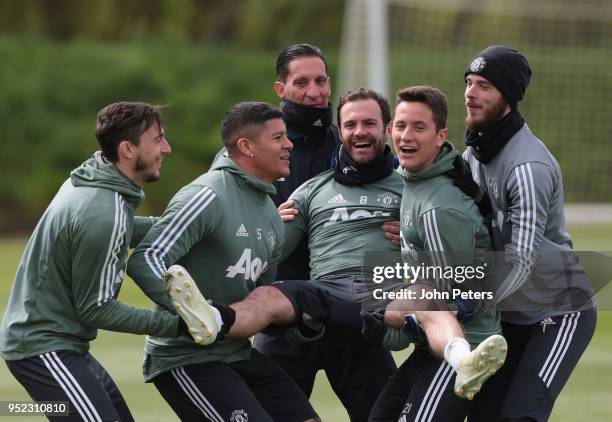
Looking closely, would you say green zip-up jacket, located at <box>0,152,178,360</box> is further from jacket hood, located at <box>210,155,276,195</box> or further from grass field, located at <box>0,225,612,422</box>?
grass field, located at <box>0,225,612,422</box>

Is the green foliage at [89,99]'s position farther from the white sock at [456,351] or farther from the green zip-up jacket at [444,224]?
the white sock at [456,351]

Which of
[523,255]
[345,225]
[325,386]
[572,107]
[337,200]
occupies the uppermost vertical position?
[572,107]

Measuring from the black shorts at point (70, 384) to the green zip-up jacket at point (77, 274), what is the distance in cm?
6

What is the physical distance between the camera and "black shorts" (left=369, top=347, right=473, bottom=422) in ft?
21.0

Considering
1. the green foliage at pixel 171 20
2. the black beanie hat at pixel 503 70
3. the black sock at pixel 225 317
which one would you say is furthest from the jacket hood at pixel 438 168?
the green foliage at pixel 171 20

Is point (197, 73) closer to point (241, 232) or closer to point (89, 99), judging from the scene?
point (89, 99)

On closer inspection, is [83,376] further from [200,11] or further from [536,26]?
[200,11]

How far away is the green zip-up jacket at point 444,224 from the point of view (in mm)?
6340

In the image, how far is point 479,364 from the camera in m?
5.98

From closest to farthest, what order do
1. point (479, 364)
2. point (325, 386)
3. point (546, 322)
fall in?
point (479, 364)
point (546, 322)
point (325, 386)

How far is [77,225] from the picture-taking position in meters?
5.96

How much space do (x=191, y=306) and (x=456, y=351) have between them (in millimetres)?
1351

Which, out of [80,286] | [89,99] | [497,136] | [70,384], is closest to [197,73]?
[89,99]

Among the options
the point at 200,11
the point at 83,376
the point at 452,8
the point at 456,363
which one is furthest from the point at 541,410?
the point at 200,11
